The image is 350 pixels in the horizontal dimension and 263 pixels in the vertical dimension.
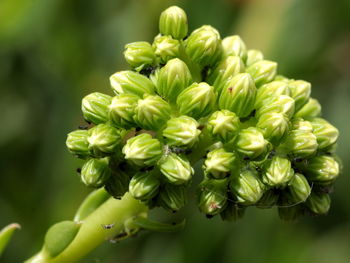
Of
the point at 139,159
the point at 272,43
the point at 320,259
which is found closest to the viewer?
the point at 139,159

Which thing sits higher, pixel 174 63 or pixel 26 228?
pixel 174 63

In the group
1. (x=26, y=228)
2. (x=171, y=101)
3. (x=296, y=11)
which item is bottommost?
(x=26, y=228)

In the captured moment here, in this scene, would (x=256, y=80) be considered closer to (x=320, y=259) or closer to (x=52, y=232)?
(x=52, y=232)

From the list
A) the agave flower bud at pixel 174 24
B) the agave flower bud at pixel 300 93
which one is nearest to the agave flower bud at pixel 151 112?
the agave flower bud at pixel 174 24

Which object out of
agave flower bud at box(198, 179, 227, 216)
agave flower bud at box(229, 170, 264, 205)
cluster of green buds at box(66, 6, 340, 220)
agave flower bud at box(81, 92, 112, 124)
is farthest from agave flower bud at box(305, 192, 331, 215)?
agave flower bud at box(81, 92, 112, 124)

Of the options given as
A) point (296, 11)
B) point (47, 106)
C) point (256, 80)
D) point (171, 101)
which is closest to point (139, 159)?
point (171, 101)

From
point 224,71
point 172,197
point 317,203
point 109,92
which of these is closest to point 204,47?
point 224,71

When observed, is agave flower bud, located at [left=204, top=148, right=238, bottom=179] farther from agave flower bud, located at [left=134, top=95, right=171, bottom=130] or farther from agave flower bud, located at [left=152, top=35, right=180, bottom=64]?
agave flower bud, located at [left=152, top=35, right=180, bottom=64]

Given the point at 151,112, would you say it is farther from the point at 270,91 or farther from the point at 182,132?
the point at 270,91

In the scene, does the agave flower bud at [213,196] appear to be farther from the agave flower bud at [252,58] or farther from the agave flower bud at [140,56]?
the agave flower bud at [252,58]
